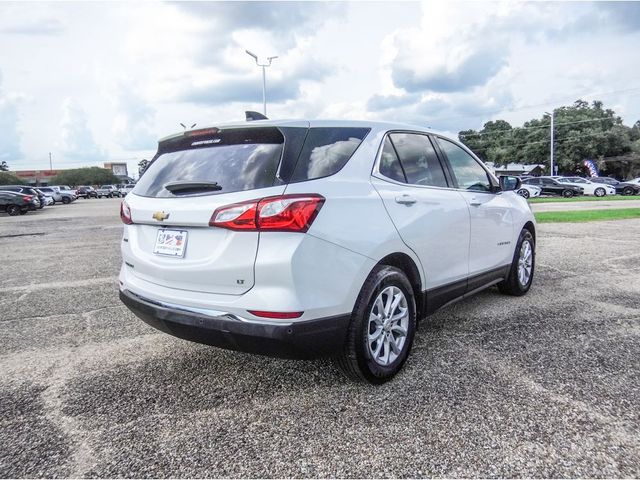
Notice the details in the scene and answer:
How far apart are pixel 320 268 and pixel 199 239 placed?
0.73m

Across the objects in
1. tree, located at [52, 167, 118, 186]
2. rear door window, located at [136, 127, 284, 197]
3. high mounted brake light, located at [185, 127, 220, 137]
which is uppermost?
tree, located at [52, 167, 118, 186]

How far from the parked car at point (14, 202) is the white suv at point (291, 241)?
25.7 meters

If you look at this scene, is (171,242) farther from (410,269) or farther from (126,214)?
(410,269)

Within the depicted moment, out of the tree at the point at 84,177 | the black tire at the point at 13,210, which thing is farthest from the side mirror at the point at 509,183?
the tree at the point at 84,177

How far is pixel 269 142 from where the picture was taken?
9.06 feet

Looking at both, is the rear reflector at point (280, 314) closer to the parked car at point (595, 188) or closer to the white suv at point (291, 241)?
the white suv at point (291, 241)

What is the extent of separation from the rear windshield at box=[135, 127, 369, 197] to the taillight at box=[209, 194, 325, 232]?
114mm

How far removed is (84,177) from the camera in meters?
98.6

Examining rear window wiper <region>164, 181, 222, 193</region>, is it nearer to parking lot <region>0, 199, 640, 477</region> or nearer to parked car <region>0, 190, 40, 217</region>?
parking lot <region>0, 199, 640, 477</region>

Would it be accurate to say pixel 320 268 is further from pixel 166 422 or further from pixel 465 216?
pixel 465 216

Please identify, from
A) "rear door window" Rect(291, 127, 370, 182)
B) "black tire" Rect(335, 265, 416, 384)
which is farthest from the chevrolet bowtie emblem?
"black tire" Rect(335, 265, 416, 384)

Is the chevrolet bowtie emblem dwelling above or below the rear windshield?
below

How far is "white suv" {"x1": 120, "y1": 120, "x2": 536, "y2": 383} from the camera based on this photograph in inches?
100

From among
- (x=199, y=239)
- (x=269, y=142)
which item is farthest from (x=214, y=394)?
(x=269, y=142)
